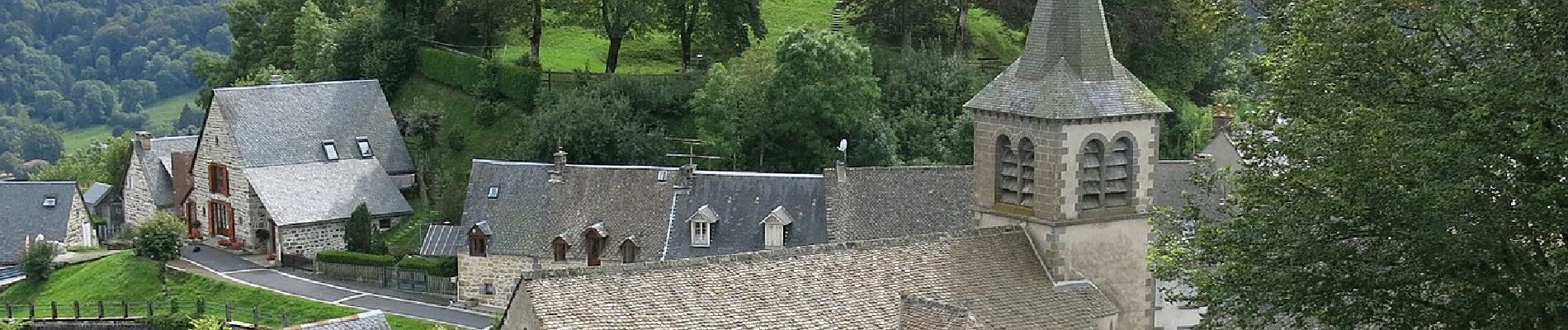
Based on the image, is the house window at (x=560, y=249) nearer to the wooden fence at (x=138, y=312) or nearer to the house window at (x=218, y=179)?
the wooden fence at (x=138, y=312)

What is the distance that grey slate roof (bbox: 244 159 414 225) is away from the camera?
5934 centimetres

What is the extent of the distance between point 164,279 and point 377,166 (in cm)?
861

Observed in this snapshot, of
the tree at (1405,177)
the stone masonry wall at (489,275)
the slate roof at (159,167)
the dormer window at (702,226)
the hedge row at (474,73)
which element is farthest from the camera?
the hedge row at (474,73)

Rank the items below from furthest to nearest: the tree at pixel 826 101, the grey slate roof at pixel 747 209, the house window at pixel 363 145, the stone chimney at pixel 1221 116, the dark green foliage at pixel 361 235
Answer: the house window at pixel 363 145 → the dark green foliage at pixel 361 235 → the tree at pixel 826 101 → the stone chimney at pixel 1221 116 → the grey slate roof at pixel 747 209

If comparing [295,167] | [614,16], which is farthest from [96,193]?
[614,16]

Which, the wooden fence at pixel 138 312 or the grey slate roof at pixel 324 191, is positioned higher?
the grey slate roof at pixel 324 191

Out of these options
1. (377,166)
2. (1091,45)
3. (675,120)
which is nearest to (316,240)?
(377,166)

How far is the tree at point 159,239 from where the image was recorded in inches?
2227

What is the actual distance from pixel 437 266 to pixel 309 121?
37.6 ft

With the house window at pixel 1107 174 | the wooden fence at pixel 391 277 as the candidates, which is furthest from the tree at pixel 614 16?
the house window at pixel 1107 174

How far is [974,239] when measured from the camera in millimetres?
29625

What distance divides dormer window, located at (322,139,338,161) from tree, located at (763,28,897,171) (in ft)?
48.6

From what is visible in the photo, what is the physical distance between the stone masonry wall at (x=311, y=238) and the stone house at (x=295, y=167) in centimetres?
3

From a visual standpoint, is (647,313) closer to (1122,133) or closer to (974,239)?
(974,239)
